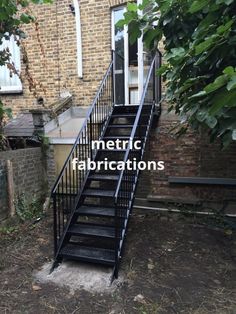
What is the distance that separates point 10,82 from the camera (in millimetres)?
8500

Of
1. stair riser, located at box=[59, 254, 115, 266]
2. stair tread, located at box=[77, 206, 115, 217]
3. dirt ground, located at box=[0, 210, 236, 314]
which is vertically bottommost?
dirt ground, located at box=[0, 210, 236, 314]

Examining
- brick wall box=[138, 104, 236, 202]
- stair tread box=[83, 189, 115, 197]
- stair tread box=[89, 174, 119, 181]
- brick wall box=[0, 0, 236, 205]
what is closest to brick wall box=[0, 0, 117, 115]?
brick wall box=[0, 0, 236, 205]

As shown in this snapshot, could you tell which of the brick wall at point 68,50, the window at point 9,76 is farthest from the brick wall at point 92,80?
the window at point 9,76

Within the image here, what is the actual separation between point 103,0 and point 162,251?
5517mm

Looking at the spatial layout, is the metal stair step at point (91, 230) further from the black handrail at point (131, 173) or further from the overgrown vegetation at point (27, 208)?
the overgrown vegetation at point (27, 208)

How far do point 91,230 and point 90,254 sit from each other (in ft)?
1.15

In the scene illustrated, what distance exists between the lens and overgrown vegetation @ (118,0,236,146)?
7.07 ft

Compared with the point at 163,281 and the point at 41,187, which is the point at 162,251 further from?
the point at 41,187

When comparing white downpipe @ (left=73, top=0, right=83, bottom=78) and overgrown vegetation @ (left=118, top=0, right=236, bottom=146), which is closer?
overgrown vegetation @ (left=118, top=0, right=236, bottom=146)

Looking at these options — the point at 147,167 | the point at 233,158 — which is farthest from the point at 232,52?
the point at 147,167

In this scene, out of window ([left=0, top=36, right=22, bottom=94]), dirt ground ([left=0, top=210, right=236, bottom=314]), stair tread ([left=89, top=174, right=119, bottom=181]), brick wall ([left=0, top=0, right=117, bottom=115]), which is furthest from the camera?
window ([left=0, top=36, right=22, bottom=94])

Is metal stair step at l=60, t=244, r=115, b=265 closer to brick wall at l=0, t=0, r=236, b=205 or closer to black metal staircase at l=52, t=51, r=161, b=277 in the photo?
black metal staircase at l=52, t=51, r=161, b=277

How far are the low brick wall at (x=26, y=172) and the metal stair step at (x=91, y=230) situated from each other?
1.63 meters

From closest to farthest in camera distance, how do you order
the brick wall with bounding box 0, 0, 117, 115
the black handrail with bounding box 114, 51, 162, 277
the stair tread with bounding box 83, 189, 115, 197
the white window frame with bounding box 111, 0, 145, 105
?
the black handrail with bounding box 114, 51, 162, 277 < the stair tread with bounding box 83, 189, 115, 197 < the white window frame with bounding box 111, 0, 145, 105 < the brick wall with bounding box 0, 0, 117, 115
